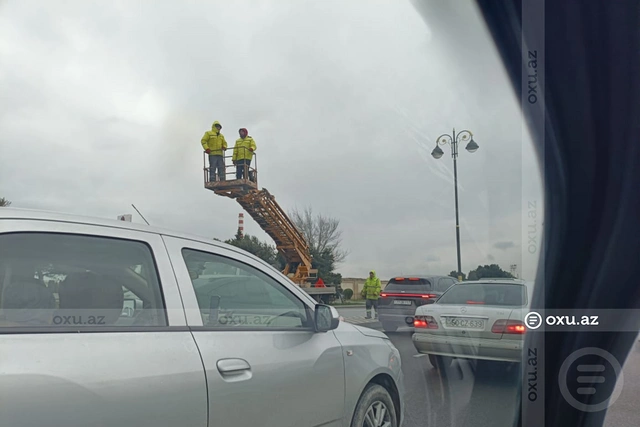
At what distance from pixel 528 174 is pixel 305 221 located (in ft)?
10.2

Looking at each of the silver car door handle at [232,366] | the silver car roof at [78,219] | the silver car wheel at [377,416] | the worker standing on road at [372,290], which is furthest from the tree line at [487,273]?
the silver car roof at [78,219]

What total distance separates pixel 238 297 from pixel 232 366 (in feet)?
1.63

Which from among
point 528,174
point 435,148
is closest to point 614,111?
point 528,174

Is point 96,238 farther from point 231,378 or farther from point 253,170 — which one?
point 253,170

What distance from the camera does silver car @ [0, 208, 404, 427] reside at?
1761 millimetres

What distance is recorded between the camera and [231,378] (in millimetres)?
2332

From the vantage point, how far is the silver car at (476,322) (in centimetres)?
584

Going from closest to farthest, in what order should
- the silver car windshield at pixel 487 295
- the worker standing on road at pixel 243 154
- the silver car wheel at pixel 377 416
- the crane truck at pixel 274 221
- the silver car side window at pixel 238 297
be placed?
the silver car side window at pixel 238 297, the silver car wheel at pixel 377 416, the worker standing on road at pixel 243 154, the crane truck at pixel 274 221, the silver car windshield at pixel 487 295

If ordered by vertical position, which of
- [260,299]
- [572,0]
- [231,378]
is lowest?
[231,378]

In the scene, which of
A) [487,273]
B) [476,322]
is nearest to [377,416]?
[476,322]

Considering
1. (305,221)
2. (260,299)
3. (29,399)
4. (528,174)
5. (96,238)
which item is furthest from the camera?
(305,221)

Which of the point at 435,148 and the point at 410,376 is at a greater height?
the point at 435,148

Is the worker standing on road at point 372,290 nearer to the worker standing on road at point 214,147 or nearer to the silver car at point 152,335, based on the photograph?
the worker standing on road at point 214,147

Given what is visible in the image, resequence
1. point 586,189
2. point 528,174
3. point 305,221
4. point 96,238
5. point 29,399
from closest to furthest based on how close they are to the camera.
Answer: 1. point 29,399
2. point 96,238
3. point 586,189
4. point 528,174
5. point 305,221
